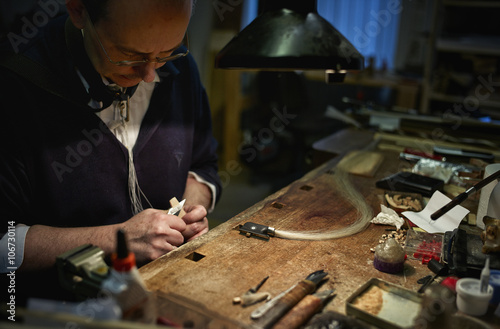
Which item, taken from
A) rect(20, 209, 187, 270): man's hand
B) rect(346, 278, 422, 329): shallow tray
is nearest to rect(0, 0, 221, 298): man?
rect(20, 209, 187, 270): man's hand

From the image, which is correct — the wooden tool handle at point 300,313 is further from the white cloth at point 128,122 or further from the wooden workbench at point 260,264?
the white cloth at point 128,122

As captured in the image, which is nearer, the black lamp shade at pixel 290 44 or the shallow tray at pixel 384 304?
the shallow tray at pixel 384 304

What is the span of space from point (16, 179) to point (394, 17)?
4.82m

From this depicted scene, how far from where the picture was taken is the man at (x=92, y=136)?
1.35 meters

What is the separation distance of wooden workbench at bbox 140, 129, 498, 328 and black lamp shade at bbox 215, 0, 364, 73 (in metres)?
0.54

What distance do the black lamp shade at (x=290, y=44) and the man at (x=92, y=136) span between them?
22cm

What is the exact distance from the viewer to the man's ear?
1371 mm

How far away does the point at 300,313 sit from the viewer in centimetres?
99

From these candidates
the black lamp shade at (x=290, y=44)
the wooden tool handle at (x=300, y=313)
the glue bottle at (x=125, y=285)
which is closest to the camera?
the glue bottle at (x=125, y=285)

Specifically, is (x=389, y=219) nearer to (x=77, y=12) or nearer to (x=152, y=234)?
(x=152, y=234)

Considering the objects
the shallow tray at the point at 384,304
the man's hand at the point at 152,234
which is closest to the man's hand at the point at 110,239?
the man's hand at the point at 152,234

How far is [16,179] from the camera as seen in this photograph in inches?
55.7

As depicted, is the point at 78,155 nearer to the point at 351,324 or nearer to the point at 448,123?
the point at 351,324

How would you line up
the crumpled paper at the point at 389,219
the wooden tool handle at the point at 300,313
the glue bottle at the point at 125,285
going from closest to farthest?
1. the glue bottle at the point at 125,285
2. the wooden tool handle at the point at 300,313
3. the crumpled paper at the point at 389,219
